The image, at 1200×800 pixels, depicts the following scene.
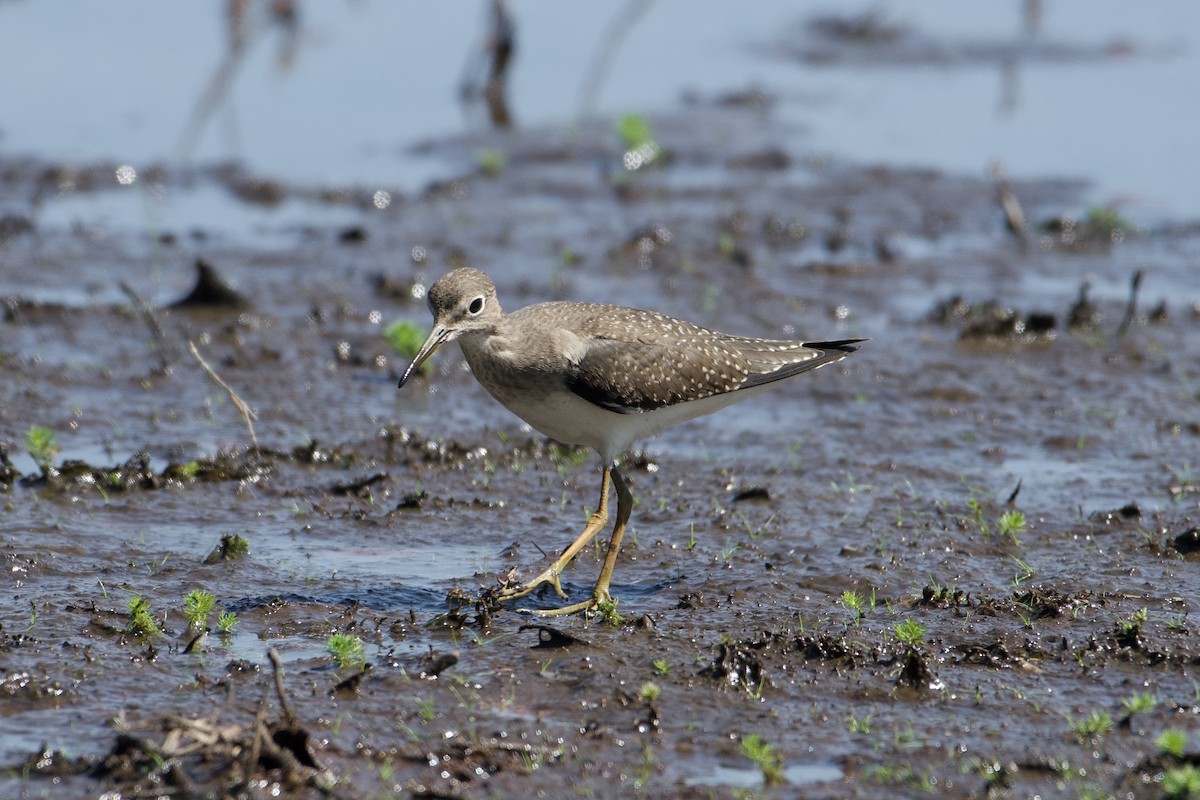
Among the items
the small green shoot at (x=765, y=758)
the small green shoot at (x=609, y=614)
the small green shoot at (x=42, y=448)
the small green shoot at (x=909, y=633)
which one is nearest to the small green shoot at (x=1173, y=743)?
the small green shoot at (x=909, y=633)

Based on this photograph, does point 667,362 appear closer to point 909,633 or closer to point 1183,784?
point 909,633

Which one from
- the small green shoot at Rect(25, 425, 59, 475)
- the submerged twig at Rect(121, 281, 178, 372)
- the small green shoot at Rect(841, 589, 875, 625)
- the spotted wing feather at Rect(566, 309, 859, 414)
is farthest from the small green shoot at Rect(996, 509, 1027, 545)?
the submerged twig at Rect(121, 281, 178, 372)

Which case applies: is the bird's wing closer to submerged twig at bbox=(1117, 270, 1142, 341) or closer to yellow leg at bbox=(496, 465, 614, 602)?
yellow leg at bbox=(496, 465, 614, 602)

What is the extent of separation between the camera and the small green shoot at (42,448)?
27.5 ft

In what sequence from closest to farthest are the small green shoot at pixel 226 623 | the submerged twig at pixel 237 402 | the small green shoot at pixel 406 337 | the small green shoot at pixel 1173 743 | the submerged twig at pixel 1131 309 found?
the small green shoot at pixel 1173 743 → the small green shoot at pixel 226 623 → the submerged twig at pixel 237 402 → the small green shoot at pixel 406 337 → the submerged twig at pixel 1131 309

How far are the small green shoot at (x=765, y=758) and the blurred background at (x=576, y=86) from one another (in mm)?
9627

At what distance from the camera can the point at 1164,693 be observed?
6207 mm

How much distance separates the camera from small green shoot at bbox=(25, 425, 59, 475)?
8.37m

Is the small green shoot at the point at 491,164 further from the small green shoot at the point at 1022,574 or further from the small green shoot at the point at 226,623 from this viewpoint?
the small green shoot at the point at 226,623

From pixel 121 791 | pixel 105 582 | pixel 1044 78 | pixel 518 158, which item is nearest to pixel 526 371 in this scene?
pixel 105 582

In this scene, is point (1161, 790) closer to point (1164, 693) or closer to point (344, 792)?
point (1164, 693)

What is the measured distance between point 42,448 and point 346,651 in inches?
118

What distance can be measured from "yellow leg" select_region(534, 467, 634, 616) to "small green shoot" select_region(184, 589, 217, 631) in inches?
56.7

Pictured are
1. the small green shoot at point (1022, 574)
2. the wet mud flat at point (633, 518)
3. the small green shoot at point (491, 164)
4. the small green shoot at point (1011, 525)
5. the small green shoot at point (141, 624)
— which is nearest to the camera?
the wet mud flat at point (633, 518)
